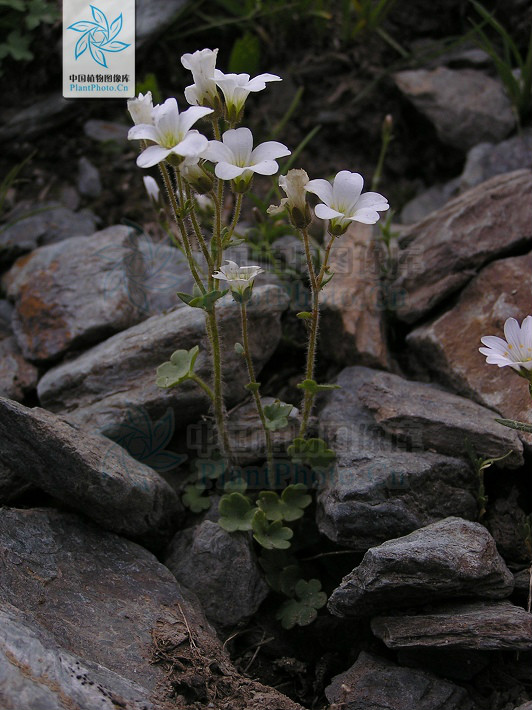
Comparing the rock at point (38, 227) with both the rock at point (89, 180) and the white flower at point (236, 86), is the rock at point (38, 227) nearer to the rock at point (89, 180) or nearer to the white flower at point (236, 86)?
the rock at point (89, 180)

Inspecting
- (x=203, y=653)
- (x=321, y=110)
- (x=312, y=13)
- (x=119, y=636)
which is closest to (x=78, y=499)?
(x=119, y=636)

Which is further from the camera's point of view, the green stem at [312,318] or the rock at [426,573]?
the green stem at [312,318]

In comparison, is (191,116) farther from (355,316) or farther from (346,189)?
(355,316)

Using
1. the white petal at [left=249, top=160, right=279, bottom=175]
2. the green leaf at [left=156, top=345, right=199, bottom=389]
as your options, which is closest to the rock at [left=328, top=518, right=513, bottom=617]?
the green leaf at [left=156, top=345, right=199, bottom=389]

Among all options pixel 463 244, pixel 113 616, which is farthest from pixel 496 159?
pixel 113 616

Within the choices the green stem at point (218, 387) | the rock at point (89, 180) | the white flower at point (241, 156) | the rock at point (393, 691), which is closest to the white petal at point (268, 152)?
the white flower at point (241, 156)

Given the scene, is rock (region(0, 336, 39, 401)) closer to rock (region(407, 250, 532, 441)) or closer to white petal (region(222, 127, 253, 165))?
white petal (region(222, 127, 253, 165))

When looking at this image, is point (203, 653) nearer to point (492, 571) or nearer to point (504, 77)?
point (492, 571)
